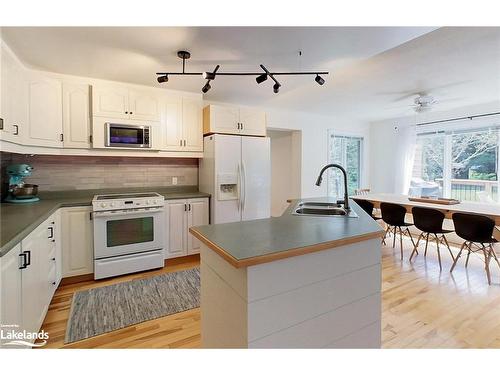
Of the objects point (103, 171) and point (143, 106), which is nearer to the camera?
point (143, 106)

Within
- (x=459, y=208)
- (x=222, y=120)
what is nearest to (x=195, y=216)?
(x=222, y=120)

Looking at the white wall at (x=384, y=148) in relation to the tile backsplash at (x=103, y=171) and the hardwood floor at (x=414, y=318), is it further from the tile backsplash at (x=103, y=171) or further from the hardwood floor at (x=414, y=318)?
the tile backsplash at (x=103, y=171)

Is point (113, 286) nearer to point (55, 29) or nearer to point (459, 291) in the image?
point (55, 29)

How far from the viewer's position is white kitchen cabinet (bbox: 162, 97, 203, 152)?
346 cm

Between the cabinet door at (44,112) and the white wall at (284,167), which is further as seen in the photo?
the white wall at (284,167)

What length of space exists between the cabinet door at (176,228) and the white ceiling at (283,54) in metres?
1.53

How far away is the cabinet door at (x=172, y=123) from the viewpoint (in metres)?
3.44

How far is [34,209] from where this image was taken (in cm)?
230

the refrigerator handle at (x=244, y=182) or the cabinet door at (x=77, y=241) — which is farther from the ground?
the refrigerator handle at (x=244, y=182)

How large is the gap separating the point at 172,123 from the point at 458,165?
505 centimetres

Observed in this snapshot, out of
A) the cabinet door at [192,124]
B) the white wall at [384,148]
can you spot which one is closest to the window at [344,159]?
the white wall at [384,148]

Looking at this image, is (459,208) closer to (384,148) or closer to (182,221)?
(384,148)

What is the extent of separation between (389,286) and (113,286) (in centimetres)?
294
